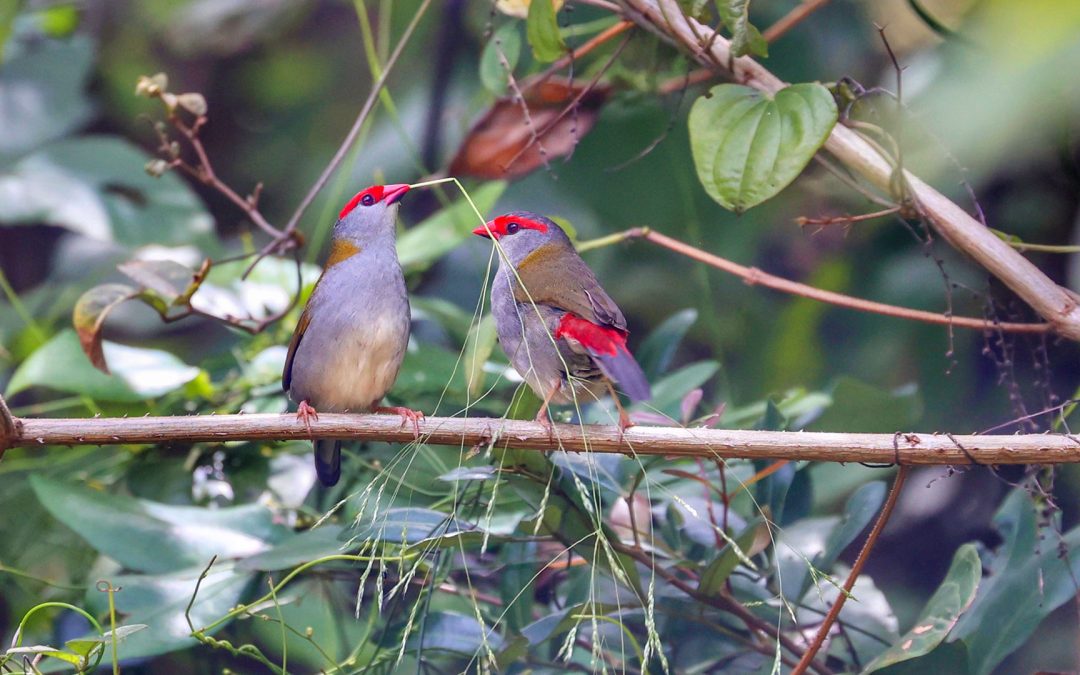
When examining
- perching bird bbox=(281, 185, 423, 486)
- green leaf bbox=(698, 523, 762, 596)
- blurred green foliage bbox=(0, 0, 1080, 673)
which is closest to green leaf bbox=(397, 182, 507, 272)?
blurred green foliage bbox=(0, 0, 1080, 673)

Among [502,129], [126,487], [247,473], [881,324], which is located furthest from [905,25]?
[126,487]

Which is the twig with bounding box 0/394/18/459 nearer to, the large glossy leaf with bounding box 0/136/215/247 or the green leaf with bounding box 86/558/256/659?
the green leaf with bounding box 86/558/256/659

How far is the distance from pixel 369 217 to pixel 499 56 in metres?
0.50

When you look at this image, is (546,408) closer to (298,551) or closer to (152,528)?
(298,551)

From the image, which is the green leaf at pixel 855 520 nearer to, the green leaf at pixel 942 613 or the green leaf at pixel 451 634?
the green leaf at pixel 942 613

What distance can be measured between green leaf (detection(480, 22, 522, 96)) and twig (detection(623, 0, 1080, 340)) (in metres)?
0.39

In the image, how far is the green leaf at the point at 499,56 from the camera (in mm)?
2455

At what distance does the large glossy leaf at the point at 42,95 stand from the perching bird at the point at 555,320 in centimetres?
227

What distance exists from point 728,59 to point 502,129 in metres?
0.83

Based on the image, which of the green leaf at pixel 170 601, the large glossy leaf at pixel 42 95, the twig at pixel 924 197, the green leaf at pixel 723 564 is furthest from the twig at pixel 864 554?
the large glossy leaf at pixel 42 95

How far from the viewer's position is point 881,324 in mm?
3484

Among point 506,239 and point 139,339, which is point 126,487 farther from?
point 506,239

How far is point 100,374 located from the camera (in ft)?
8.47

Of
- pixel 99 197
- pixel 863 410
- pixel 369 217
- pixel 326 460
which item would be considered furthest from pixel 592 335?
pixel 99 197
